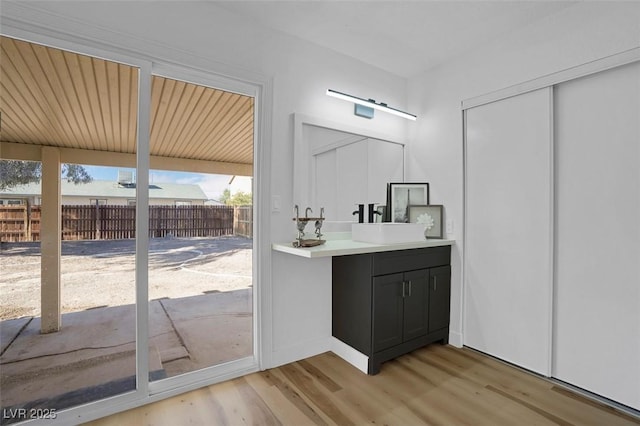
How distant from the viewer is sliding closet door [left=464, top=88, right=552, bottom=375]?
2.28 metres

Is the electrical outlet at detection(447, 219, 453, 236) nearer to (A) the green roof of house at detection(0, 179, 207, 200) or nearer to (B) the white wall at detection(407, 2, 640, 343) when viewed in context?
(B) the white wall at detection(407, 2, 640, 343)

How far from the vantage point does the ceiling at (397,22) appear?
2.12 meters

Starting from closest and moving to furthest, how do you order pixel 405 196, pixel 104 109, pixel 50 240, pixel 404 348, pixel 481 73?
pixel 50 240 < pixel 104 109 < pixel 404 348 < pixel 481 73 < pixel 405 196

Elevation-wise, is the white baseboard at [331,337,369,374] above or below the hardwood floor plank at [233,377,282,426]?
above

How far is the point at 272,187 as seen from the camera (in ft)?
7.78

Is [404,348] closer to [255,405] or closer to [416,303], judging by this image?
[416,303]

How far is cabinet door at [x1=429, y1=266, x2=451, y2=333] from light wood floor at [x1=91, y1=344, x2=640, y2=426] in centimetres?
39

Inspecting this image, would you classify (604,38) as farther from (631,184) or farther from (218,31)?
(218,31)

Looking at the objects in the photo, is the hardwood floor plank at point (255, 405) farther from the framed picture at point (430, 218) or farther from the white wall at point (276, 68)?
the framed picture at point (430, 218)

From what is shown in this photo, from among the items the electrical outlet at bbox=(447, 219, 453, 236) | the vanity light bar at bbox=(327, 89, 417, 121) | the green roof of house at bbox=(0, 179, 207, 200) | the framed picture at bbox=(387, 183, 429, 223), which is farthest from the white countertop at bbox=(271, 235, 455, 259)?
the vanity light bar at bbox=(327, 89, 417, 121)

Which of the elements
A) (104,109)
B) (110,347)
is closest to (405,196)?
(104,109)

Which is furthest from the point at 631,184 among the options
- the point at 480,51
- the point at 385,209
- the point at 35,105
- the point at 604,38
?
the point at 35,105

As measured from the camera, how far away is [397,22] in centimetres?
231

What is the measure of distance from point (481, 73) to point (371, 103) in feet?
3.04
